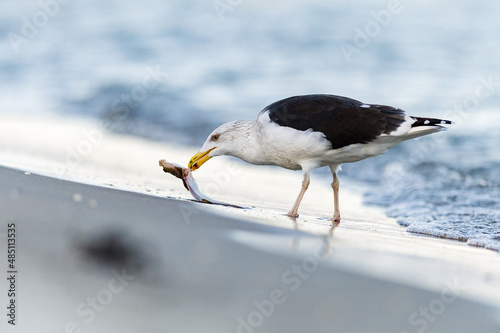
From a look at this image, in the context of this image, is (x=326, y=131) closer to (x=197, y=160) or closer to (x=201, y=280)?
(x=197, y=160)

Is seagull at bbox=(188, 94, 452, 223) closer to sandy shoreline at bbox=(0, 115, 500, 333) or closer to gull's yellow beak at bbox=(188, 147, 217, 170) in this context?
gull's yellow beak at bbox=(188, 147, 217, 170)

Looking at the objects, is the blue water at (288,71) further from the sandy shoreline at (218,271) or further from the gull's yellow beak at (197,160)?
the gull's yellow beak at (197,160)

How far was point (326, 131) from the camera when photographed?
6.09 metres

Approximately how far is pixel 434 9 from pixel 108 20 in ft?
38.9

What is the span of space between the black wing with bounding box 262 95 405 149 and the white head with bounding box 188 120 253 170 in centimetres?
46

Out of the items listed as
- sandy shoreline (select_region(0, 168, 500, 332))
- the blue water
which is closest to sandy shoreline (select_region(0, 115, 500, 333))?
Result: sandy shoreline (select_region(0, 168, 500, 332))

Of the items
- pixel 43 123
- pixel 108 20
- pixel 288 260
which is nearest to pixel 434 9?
pixel 108 20

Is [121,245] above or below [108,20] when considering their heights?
below

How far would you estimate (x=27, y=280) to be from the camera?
3258 millimetres

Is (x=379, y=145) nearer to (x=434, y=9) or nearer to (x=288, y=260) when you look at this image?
(x=288, y=260)

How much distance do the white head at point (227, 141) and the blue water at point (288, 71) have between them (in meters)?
1.99

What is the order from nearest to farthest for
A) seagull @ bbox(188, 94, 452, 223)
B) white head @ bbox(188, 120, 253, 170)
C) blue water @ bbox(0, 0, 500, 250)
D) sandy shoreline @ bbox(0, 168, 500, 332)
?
sandy shoreline @ bbox(0, 168, 500, 332) < seagull @ bbox(188, 94, 452, 223) < white head @ bbox(188, 120, 253, 170) < blue water @ bbox(0, 0, 500, 250)

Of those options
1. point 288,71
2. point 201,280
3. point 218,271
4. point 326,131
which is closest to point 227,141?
point 326,131

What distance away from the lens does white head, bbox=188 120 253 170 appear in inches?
262
